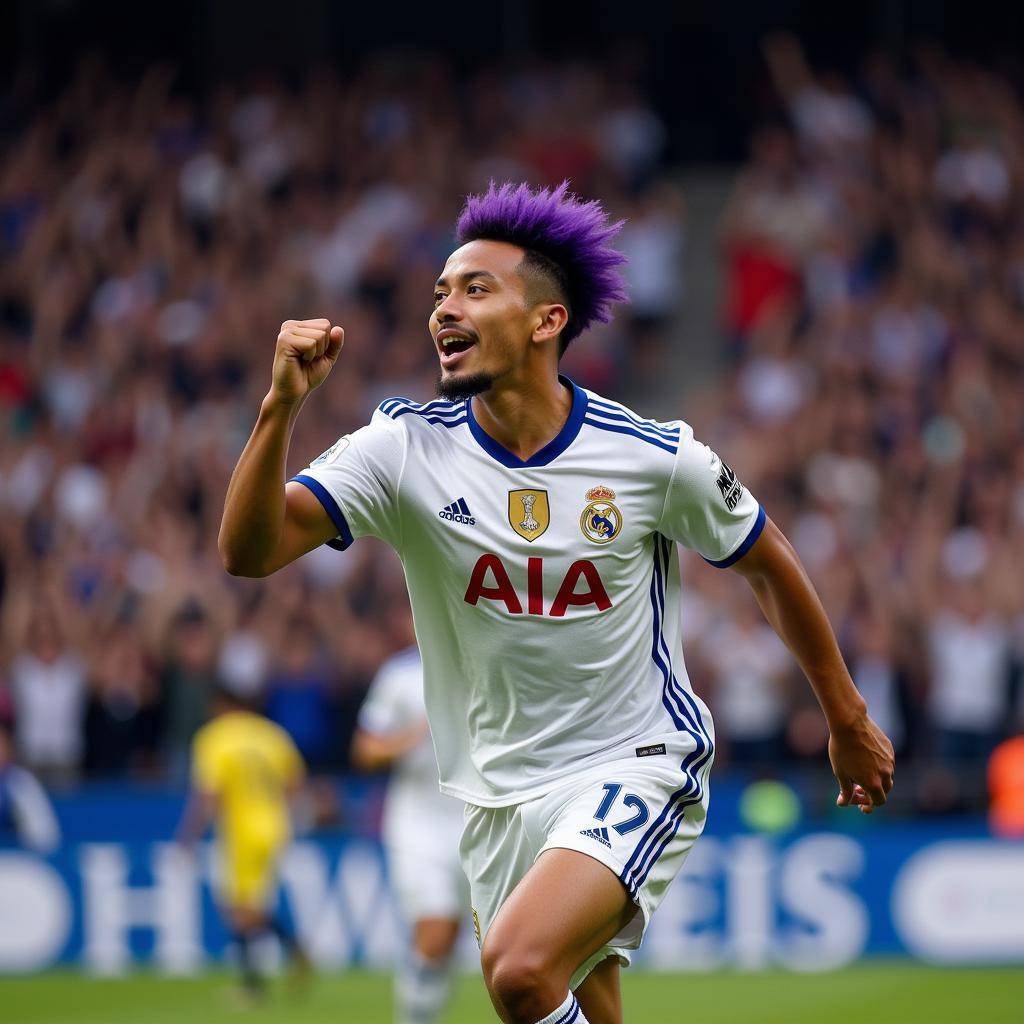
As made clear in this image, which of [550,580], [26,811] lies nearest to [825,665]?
[550,580]

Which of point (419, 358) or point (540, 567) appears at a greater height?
point (419, 358)

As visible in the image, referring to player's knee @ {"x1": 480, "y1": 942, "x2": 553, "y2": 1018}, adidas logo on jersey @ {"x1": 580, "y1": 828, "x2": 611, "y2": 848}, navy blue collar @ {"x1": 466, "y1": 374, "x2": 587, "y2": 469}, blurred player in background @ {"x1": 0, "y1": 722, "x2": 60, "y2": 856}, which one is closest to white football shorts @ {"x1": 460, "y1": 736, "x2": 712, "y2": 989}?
adidas logo on jersey @ {"x1": 580, "y1": 828, "x2": 611, "y2": 848}

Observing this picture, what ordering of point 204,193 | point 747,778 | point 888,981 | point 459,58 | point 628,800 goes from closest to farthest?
point 628,800
point 888,981
point 747,778
point 204,193
point 459,58

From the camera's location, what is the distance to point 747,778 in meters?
14.4

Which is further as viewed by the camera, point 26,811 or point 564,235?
point 26,811

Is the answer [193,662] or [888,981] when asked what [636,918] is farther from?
[193,662]

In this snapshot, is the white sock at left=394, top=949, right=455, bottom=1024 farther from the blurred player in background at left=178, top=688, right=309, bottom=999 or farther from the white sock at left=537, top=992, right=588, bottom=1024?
the white sock at left=537, top=992, right=588, bottom=1024

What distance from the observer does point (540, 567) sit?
227 inches

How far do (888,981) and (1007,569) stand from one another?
3.41 metres

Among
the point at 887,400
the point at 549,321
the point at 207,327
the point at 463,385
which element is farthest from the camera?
the point at 207,327

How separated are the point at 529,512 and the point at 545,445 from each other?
0.81ft

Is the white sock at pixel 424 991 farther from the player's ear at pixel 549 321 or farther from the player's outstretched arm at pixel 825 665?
the player's ear at pixel 549 321

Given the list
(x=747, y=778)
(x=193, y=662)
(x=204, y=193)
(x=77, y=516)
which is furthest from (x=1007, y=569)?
(x=204, y=193)

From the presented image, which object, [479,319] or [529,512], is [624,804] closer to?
[529,512]
